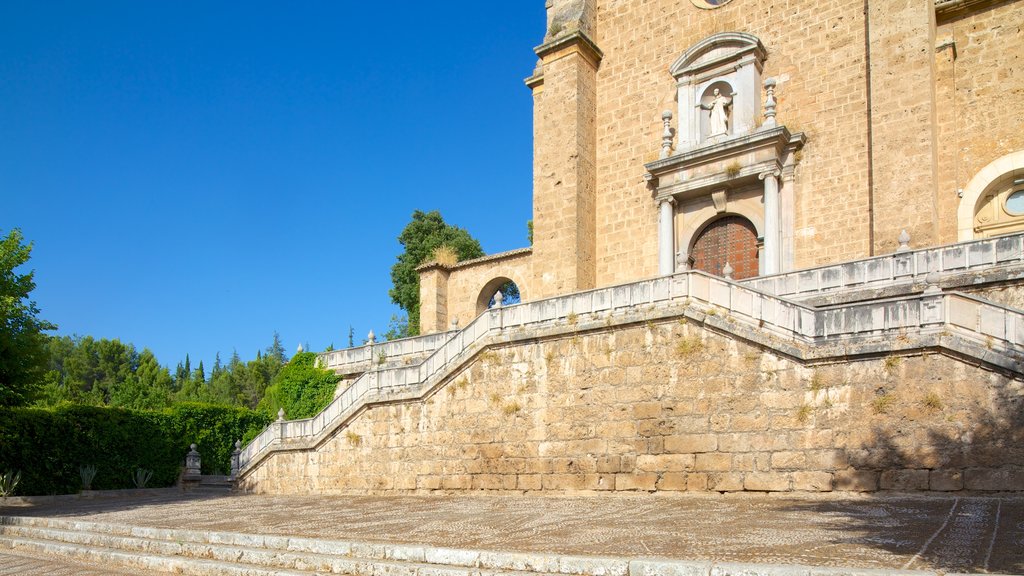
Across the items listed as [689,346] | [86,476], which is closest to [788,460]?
[689,346]

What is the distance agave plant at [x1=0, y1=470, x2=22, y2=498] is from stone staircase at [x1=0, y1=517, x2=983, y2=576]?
666 cm

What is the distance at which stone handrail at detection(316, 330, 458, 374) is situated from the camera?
17.0 meters

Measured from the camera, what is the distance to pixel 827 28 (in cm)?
1697

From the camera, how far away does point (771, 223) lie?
1692 centimetres

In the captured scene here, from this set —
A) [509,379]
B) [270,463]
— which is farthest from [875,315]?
[270,463]

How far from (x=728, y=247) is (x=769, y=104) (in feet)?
10.9

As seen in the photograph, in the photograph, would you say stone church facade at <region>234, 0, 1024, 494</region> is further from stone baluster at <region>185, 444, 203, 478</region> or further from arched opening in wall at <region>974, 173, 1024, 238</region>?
stone baluster at <region>185, 444, 203, 478</region>

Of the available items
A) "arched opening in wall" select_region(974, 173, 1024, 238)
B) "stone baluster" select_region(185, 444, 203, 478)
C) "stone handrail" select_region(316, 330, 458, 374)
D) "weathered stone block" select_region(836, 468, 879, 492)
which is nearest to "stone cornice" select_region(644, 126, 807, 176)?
"arched opening in wall" select_region(974, 173, 1024, 238)

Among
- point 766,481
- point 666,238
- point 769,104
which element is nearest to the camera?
point 766,481

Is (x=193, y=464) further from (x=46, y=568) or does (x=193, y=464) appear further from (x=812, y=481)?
(x=812, y=481)

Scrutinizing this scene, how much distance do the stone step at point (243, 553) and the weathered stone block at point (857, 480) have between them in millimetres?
5356

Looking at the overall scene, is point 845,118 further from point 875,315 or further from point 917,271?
point 875,315

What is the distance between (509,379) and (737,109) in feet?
29.5

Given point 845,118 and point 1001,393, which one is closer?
point 1001,393
